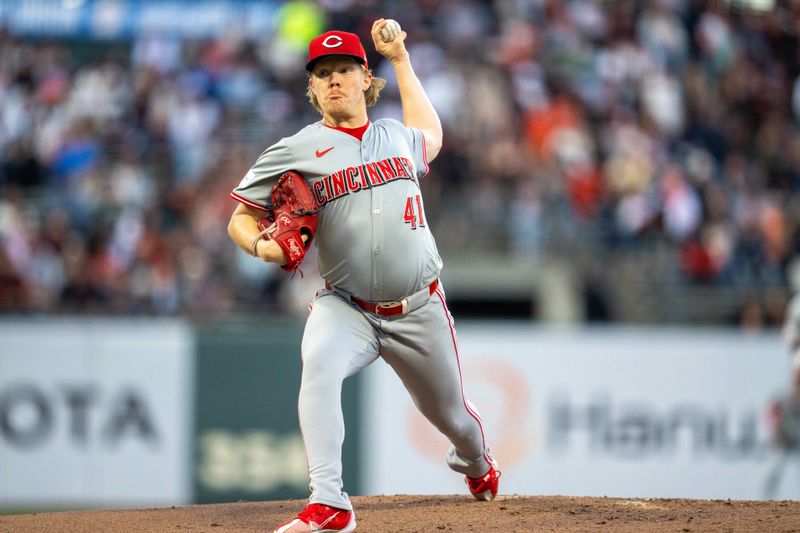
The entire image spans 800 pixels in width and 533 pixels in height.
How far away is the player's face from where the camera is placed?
498 centimetres

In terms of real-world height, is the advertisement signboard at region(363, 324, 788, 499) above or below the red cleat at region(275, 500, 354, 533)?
below

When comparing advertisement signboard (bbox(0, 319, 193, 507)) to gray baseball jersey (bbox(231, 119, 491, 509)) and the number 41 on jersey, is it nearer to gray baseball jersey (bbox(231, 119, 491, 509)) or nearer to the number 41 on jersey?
gray baseball jersey (bbox(231, 119, 491, 509))

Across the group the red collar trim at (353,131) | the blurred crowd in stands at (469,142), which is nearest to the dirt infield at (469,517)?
the red collar trim at (353,131)

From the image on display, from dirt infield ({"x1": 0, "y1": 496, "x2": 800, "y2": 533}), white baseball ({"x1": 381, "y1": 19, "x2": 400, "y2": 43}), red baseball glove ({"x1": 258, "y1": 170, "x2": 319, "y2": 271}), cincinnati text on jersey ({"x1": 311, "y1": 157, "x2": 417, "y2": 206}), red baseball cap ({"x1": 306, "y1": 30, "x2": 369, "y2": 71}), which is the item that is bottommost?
dirt infield ({"x1": 0, "y1": 496, "x2": 800, "y2": 533})

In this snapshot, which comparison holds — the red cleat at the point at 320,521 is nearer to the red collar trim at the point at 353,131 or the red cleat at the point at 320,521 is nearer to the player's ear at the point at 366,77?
the red collar trim at the point at 353,131

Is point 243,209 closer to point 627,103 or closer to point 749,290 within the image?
point 749,290

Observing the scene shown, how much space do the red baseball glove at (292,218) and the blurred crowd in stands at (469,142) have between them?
680 centimetres

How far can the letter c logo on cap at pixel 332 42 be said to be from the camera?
494 cm

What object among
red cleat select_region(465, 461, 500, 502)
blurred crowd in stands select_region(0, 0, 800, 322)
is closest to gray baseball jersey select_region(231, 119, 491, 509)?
red cleat select_region(465, 461, 500, 502)

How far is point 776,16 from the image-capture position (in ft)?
51.3

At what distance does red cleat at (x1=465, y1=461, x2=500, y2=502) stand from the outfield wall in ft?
14.3

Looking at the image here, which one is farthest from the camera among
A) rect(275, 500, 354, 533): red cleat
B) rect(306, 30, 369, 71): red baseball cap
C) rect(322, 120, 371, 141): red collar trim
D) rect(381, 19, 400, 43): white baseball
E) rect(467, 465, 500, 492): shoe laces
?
rect(467, 465, 500, 492): shoe laces

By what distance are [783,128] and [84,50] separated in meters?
8.67

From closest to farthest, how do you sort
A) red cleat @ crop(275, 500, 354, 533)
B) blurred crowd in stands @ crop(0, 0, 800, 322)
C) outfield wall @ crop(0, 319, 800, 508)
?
1. red cleat @ crop(275, 500, 354, 533)
2. outfield wall @ crop(0, 319, 800, 508)
3. blurred crowd in stands @ crop(0, 0, 800, 322)
